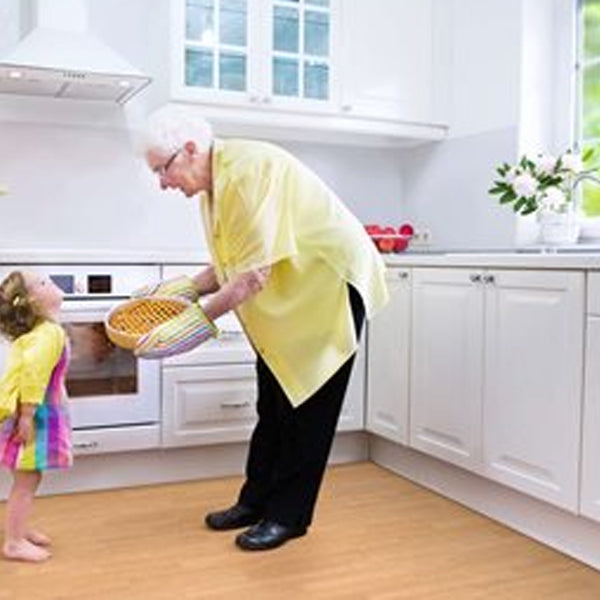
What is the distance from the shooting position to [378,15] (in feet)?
10.6

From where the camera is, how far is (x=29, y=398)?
199 cm

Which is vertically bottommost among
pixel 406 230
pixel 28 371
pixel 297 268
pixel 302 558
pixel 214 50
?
pixel 302 558

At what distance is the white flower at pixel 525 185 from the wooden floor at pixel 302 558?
109 centimetres

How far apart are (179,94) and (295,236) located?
103 centimetres

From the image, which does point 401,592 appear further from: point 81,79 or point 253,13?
point 253,13

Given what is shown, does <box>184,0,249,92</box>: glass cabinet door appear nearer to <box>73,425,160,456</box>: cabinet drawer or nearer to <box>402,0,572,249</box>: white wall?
<box>402,0,572,249</box>: white wall

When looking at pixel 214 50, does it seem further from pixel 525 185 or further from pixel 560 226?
pixel 560 226

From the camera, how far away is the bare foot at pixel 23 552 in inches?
81.1

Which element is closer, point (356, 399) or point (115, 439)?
point (115, 439)

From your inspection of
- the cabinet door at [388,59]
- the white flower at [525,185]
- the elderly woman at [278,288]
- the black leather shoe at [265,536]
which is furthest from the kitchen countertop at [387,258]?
the black leather shoe at [265,536]

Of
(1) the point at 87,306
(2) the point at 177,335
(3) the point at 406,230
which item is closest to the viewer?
(2) the point at 177,335

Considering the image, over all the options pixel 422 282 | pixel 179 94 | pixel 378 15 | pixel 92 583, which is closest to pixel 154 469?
pixel 92 583

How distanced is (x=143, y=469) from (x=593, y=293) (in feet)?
5.28

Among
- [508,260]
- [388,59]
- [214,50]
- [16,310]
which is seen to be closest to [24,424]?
[16,310]
